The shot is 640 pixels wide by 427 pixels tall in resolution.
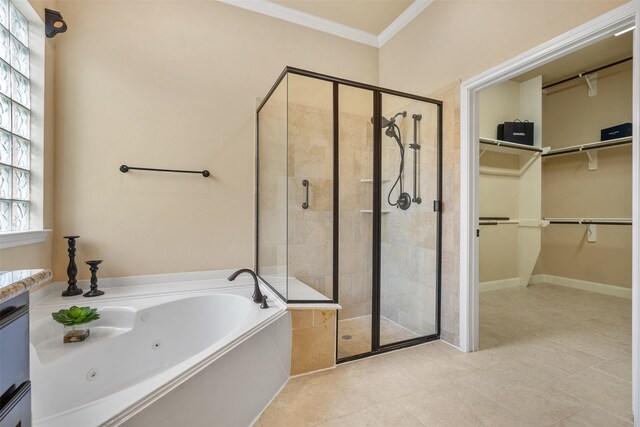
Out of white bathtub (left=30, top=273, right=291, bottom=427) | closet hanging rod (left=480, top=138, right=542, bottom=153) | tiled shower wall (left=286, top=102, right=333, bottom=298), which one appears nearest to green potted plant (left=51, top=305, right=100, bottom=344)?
white bathtub (left=30, top=273, right=291, bottom=427)

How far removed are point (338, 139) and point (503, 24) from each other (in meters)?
1.25

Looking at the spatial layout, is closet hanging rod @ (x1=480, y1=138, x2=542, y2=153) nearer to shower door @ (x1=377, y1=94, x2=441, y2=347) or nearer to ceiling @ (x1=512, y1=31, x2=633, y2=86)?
ceiling @ (x1=512, y1=31, x2=633, y2=86)

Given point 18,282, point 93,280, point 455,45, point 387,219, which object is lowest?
point 93,280

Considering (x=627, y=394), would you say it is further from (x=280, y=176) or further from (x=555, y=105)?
(x=555, y=105)

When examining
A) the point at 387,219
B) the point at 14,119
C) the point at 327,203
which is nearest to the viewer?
the point at 14,119

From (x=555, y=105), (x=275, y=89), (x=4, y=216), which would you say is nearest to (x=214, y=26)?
(x=275, y=89)

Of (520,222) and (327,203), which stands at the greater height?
(327,203)

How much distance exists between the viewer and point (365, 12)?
2686 millimetres

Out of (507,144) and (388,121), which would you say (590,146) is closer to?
(507,144)

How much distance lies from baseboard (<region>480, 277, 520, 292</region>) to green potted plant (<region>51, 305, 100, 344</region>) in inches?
154

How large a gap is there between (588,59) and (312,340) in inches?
167

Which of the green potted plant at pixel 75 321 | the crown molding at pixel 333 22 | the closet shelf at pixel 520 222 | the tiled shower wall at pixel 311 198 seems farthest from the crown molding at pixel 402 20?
the green potted plant at pixel 75 321

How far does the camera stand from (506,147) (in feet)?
12.0

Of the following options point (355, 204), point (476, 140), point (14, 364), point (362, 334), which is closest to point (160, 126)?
point (355, 204)
